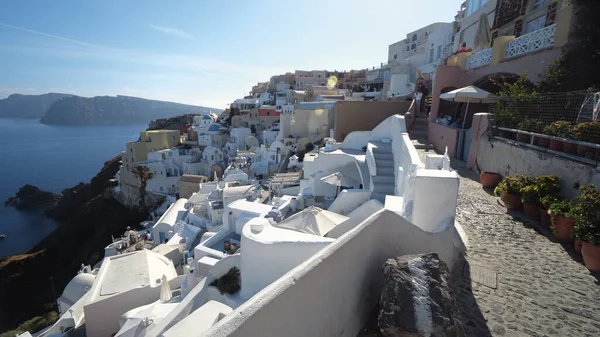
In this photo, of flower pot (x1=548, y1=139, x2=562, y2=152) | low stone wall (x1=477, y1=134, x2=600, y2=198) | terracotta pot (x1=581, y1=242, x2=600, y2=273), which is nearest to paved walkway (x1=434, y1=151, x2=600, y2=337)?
terracotta pot (x1=581, y1=242, x2=600, y2=273)

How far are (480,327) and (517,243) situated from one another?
2542 mm

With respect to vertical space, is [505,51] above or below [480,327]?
above

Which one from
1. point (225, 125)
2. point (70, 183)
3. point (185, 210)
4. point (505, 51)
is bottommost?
point (70, 183)

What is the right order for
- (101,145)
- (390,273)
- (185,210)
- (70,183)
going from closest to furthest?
(390,273) → (185,210) → (70,183) → (101,145)

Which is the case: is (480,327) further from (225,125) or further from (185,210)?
(225,125)

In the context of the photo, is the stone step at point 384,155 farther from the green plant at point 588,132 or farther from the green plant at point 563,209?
the green plant at point 563,209

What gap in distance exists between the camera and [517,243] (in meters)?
4.97

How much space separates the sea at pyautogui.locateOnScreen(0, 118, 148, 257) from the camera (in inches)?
1705

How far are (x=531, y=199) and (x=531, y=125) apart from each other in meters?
2.37

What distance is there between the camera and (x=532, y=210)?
5.85 m

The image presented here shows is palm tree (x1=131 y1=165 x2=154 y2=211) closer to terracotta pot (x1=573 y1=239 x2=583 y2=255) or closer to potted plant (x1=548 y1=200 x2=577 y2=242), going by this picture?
potted plant (x1=548 y1=200 x2=577 y2=242)

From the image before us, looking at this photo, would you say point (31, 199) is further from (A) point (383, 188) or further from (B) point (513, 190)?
(B) point (513, 190)

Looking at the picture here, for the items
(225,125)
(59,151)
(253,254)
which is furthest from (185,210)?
(59,151)

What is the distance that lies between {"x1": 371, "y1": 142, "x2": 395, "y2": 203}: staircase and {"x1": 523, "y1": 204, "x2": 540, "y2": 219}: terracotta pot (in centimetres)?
463
